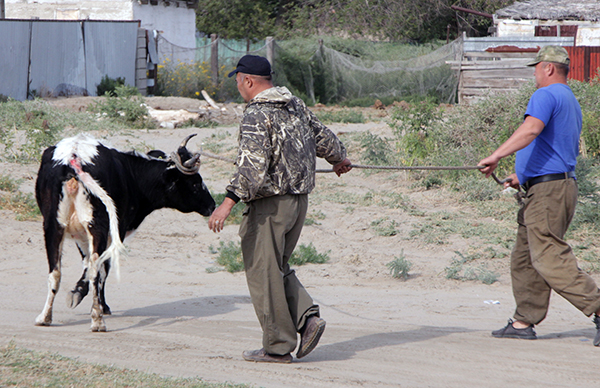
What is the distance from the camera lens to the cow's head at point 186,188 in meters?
5.51

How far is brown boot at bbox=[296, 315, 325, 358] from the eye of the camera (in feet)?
13.3

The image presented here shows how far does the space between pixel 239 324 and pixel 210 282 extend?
158cm

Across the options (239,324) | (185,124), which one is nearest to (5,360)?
(239,324)

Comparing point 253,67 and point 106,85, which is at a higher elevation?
point 106,85

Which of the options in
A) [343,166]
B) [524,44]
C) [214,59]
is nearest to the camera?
[343,166]

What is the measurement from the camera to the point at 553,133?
175 inches

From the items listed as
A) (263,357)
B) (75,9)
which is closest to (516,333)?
(263,357)

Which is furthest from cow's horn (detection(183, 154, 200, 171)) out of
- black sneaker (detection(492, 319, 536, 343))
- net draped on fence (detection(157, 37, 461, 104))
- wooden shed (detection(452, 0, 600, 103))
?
net draped on fence (detection(157, 37, 461, 104))

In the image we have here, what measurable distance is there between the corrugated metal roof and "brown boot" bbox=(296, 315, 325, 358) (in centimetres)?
2106

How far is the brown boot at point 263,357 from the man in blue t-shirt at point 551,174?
1.82 meters

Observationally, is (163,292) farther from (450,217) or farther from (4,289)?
(450,217)

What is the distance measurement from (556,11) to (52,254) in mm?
21454

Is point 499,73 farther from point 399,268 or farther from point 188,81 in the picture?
point 399,268

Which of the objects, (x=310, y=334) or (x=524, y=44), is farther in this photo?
(x=524, y=44)
